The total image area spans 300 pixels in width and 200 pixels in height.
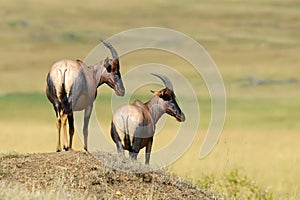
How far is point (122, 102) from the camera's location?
16.5 meters

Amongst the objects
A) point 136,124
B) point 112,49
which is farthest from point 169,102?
point 112,49

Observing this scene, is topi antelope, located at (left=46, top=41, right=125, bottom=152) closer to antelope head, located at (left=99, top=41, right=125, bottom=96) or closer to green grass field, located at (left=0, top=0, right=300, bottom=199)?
antelope head, located at (left=99, top=41, right=125, bottom=96)

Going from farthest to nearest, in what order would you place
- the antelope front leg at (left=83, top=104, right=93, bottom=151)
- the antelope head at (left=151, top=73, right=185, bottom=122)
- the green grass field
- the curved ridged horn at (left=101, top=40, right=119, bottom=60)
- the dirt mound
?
the green grass field → the antelope head at (left=151, top=73, right=185, bottom=122) → the antelope front leg at (left=83, top=104, right=93, bottom=151) → the curved ridged horn at (left=101, top=40, right=119, bottom=60) → the dirt mound

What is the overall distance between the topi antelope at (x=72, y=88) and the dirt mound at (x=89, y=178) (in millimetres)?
733

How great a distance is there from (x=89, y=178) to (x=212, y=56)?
8955cm

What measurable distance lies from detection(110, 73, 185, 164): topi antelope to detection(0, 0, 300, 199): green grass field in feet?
6.27

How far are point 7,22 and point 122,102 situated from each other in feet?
403

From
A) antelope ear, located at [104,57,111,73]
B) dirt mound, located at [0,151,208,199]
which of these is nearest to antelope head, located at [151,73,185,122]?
antelope ear, located at [104,57,111,73]

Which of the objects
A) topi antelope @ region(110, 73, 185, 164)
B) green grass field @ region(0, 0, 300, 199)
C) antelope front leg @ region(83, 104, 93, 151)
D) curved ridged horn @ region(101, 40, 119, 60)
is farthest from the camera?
green grass field @ region(0, 0, 300, 199)

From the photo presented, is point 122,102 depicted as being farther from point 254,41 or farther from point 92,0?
point 92,0

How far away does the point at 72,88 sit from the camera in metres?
14.8

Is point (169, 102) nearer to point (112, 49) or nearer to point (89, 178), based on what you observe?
point (112, 49)

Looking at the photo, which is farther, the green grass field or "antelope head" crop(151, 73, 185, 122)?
the green grass field

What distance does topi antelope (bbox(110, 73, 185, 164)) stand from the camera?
1465 cm
